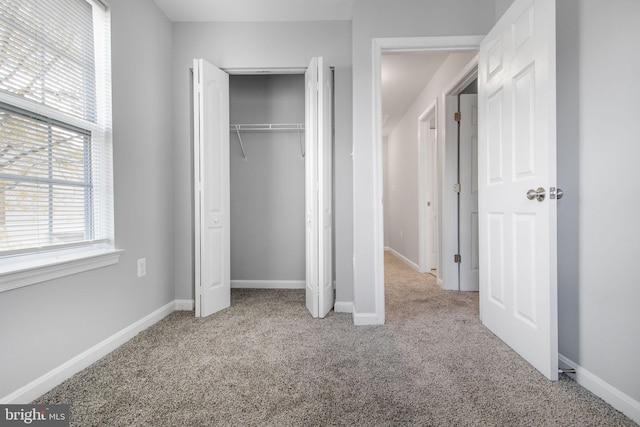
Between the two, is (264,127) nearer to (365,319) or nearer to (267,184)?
(267,184)

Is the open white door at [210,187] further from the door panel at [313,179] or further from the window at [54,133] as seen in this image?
the door panel at [313,179]

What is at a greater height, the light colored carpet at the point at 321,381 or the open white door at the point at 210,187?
the open white door at the point at 210,187

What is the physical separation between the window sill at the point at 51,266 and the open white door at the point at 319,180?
4.48 ft

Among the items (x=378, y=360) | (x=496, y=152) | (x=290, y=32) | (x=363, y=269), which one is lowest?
(x=378, y=360)

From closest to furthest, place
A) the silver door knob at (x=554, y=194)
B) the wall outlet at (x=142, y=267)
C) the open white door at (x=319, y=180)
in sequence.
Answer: the silver door knob at (x=554, y=194) → the wall outlet at (x=142, y=267) → the open white door at (x=319, y=180)

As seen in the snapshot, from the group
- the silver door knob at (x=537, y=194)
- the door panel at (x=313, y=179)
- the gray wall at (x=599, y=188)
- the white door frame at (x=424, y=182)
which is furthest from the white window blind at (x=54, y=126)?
the white door frame at (x=424, y=182)

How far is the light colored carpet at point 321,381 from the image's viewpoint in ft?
4.00

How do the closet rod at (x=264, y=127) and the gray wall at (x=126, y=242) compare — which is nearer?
the gray wall at (x=126, y=242)

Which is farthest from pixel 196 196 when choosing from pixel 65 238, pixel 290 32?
pixel 290 32

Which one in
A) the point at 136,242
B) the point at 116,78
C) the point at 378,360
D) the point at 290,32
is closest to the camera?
the point at 378,360

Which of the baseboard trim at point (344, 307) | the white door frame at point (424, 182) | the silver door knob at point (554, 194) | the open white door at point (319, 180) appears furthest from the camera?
the white door frame at point (424, 182)

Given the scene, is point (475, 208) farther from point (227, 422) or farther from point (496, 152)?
point (227, 422)

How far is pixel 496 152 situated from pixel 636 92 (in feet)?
2.46

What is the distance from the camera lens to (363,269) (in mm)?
2283
